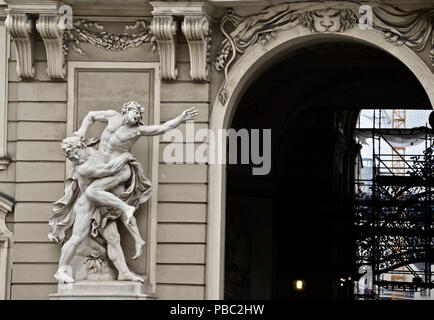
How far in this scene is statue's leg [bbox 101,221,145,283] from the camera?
20.9 metres

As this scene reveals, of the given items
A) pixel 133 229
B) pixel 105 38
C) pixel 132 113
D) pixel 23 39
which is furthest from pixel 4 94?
pixel 133 229

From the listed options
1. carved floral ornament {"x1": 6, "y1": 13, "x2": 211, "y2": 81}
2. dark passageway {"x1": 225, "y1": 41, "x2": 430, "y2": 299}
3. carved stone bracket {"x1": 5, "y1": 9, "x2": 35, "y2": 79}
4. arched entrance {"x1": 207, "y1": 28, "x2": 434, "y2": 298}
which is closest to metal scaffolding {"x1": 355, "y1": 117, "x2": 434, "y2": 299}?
dark passageway {"x1": 225, "y1": 41, "x2": 430, "y2": 299}

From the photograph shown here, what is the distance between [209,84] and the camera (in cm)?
2159

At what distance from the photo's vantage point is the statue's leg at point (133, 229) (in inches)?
821

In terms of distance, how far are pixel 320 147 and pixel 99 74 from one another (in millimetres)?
11963

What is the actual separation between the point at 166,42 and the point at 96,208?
2.73 metres

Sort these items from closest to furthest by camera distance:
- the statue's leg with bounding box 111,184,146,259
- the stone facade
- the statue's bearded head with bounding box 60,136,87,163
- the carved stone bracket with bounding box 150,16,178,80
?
the statue's bearded head with bounding box 60,136,87,163
the statue's leg with bounding box 111,184,146,259
the carved stone bracket with bounding box 150,16,178,80
the stone facade

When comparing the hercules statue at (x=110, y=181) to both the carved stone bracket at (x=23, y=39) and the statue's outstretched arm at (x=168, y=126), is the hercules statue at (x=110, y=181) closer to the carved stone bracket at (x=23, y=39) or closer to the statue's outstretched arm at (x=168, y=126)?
the statue's outstretched arm at (x=168, y=126)

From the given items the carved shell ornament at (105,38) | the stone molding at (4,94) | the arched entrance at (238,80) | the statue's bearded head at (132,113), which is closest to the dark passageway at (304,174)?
the arched entrance at (238,80)

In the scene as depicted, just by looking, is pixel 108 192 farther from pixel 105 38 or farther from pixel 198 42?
pixel 198 42

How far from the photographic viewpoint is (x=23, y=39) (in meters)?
21.5

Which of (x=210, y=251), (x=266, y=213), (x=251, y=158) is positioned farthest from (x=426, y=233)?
(x=210, y=251)

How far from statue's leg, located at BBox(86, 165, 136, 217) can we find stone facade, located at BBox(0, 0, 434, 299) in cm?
63

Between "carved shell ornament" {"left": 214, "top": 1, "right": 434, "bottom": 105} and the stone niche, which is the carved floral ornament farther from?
"carved shell ornament" {"left": 214, "top": 1, "right": 434, "bottom": 105}
